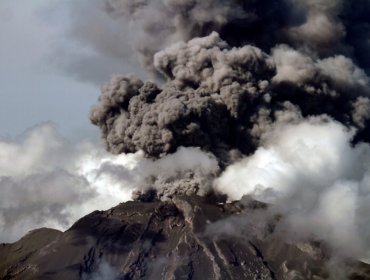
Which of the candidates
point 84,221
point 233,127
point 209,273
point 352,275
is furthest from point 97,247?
point 352,275

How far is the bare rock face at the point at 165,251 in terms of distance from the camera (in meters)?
64.1

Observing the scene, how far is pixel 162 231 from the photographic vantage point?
2721 inches

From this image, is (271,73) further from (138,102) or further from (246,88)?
(138,102)

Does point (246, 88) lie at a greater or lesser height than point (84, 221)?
greater

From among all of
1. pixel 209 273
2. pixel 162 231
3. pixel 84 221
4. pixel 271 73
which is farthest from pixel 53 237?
pixel 271 73

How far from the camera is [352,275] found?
2552 inches

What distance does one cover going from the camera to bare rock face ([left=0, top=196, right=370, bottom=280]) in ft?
210

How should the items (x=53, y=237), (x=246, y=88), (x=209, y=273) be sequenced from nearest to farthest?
(x=209, y=273) → (x=246, y=88) → (x=53, y=237)

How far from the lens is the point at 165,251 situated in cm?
6688

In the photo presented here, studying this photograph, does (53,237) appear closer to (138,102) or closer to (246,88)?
(138,102)

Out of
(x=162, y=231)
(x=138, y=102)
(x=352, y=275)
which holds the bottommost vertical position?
(x=352, y=275)

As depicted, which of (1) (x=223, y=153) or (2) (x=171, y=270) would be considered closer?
(2) (x=171, y=270)

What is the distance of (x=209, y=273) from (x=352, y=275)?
10.2m

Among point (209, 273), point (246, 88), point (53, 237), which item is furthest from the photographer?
point (53, 237)
